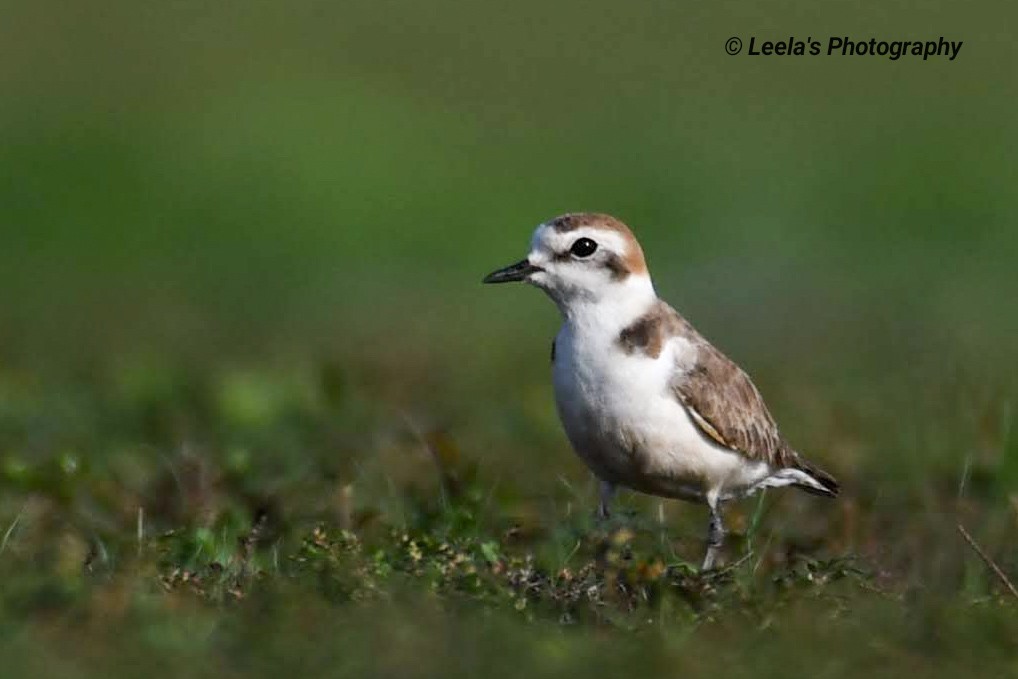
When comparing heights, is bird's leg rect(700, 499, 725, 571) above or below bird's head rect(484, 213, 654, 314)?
below

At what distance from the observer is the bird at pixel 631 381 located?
7.48m

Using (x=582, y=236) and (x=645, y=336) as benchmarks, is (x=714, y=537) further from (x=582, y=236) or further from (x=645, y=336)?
(x=582, y=236)

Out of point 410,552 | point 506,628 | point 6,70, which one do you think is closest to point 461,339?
point 410,552

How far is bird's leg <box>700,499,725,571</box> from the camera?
761 cm

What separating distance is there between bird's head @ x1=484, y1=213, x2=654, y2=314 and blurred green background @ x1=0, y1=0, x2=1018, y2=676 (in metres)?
0.95

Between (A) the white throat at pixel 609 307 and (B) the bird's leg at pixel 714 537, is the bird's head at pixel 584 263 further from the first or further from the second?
(B) the bird's leg at pixel 714 537

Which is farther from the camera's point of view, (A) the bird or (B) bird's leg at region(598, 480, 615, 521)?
(B) bird's leg at region(598, 480, 615, 521)

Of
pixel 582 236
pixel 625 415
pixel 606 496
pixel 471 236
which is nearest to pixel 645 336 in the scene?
pixel 625 415

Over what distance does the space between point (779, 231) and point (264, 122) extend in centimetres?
492

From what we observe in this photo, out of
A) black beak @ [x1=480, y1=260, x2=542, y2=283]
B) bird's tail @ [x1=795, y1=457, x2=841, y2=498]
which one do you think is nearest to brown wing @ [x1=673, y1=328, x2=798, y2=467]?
bird's tail @ [x1=795, y1=457, x2=841, y2=498]

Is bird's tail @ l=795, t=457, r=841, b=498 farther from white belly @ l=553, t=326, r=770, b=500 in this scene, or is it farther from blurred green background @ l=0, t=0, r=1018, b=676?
white belly @ l=553, t=326, r=770, b=500

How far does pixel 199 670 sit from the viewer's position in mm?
5605

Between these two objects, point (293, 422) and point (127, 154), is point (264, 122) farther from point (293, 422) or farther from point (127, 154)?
point (293, 422)

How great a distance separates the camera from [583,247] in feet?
25.4
